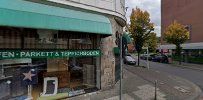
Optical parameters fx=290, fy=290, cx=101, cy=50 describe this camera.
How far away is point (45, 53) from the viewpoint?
426 inches

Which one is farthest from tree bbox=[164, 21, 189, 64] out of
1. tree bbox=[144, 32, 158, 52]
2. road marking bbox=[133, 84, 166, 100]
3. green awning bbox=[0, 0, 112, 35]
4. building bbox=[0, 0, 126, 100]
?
green awning bbox=[0, 0, 112, 35]

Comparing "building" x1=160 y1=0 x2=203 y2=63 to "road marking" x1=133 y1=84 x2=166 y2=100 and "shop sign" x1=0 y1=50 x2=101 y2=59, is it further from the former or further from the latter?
"shop sign" x1=0 y1=50 x2=101 y2=59

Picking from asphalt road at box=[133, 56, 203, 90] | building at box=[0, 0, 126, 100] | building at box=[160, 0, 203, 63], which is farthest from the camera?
building at box=[160, 0, 203, 63]

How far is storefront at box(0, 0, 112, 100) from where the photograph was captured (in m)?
9.47

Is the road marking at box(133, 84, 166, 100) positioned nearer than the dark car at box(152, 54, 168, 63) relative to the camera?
Yes

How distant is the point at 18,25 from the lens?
887cm

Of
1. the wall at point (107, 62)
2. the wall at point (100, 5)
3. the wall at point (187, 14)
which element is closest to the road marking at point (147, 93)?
the wall at point (107, 62)

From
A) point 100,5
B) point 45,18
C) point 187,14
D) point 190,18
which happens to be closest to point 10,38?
point 45,18

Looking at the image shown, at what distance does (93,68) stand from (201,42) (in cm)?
3478

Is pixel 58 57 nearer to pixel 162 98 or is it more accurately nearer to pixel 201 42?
pixel 162 98

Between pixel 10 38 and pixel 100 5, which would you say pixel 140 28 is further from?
pixel 10 38

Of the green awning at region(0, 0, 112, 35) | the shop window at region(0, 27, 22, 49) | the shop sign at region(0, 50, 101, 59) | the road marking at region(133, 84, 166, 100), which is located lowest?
the road marking at region(133, 84, 166, 100)

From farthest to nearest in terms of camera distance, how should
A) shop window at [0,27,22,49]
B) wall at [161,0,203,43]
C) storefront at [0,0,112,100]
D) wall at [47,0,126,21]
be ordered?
1. wall at [161,0,203,43]
2. wall at [47,0,126,21]
3. shop window at [0,27,22,49]
4. storefront at [0,0,112,100]

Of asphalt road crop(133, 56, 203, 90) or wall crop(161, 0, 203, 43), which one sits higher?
wall crop(161, 0, 203, 43)
